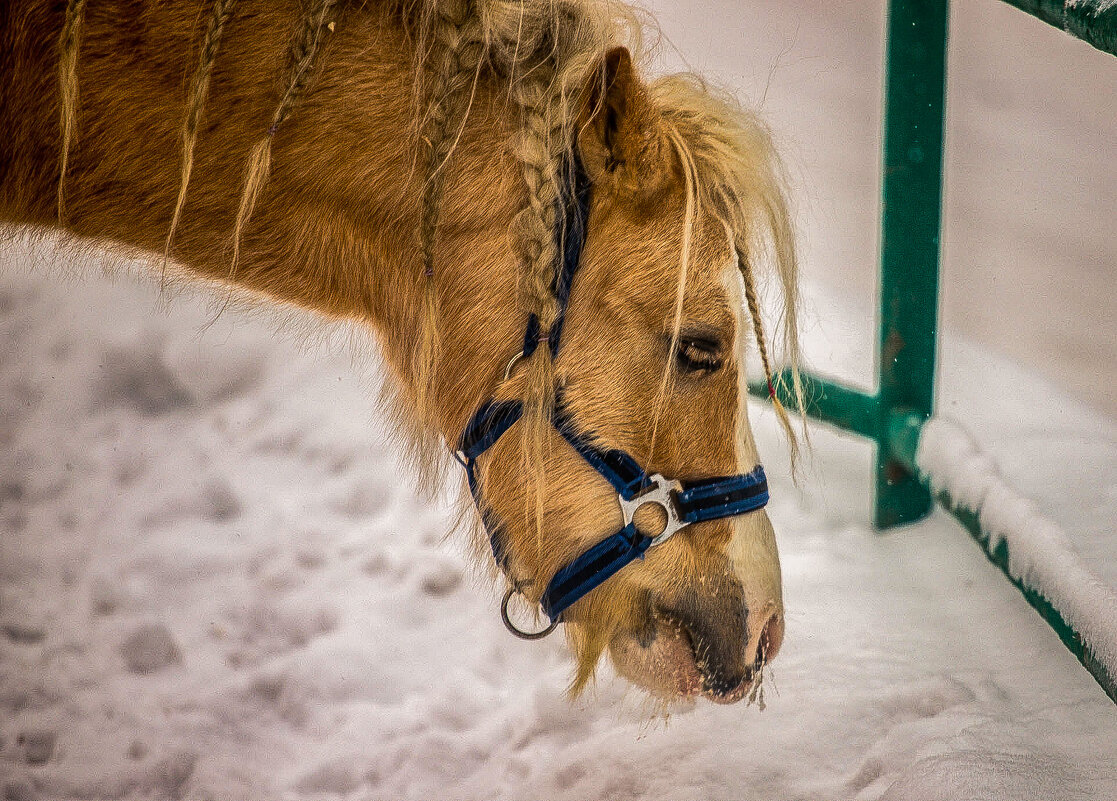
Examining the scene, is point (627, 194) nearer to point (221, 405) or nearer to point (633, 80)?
point (633, 80)

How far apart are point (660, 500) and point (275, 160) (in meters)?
0.59

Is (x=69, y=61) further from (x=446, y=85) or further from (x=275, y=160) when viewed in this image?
(x=446, y=85)

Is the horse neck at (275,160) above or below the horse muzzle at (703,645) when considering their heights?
above

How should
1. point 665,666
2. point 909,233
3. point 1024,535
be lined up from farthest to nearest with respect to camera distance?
point 909,233 → point 1024,535 → point 665,666

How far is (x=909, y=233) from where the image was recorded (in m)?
1.68

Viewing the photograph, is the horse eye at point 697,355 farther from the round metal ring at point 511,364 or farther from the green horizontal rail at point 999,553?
the green horizontal rail at point 999,553

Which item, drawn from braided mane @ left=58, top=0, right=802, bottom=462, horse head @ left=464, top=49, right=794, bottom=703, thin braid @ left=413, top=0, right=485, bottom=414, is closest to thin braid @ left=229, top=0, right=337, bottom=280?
braided mane @ left=58, top=0, right=802, bottom=462

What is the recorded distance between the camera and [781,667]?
151 centimetres

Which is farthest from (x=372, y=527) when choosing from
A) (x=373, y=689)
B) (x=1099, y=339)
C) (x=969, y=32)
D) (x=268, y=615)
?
(x=969, y=32)

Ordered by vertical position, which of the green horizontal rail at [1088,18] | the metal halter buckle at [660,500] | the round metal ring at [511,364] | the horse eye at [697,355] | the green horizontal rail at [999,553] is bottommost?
the green horizontal rail at [999,553]

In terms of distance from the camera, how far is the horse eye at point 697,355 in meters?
0.92

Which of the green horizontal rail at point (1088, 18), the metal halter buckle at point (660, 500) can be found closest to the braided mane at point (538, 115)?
the metal halter buckle at point (660, 500)

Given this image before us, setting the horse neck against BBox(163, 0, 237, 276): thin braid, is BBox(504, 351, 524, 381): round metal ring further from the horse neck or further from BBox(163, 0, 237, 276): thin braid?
BBox(163, 0, 237, 276): thin braid

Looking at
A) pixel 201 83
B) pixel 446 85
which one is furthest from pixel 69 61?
pixel 446 85
